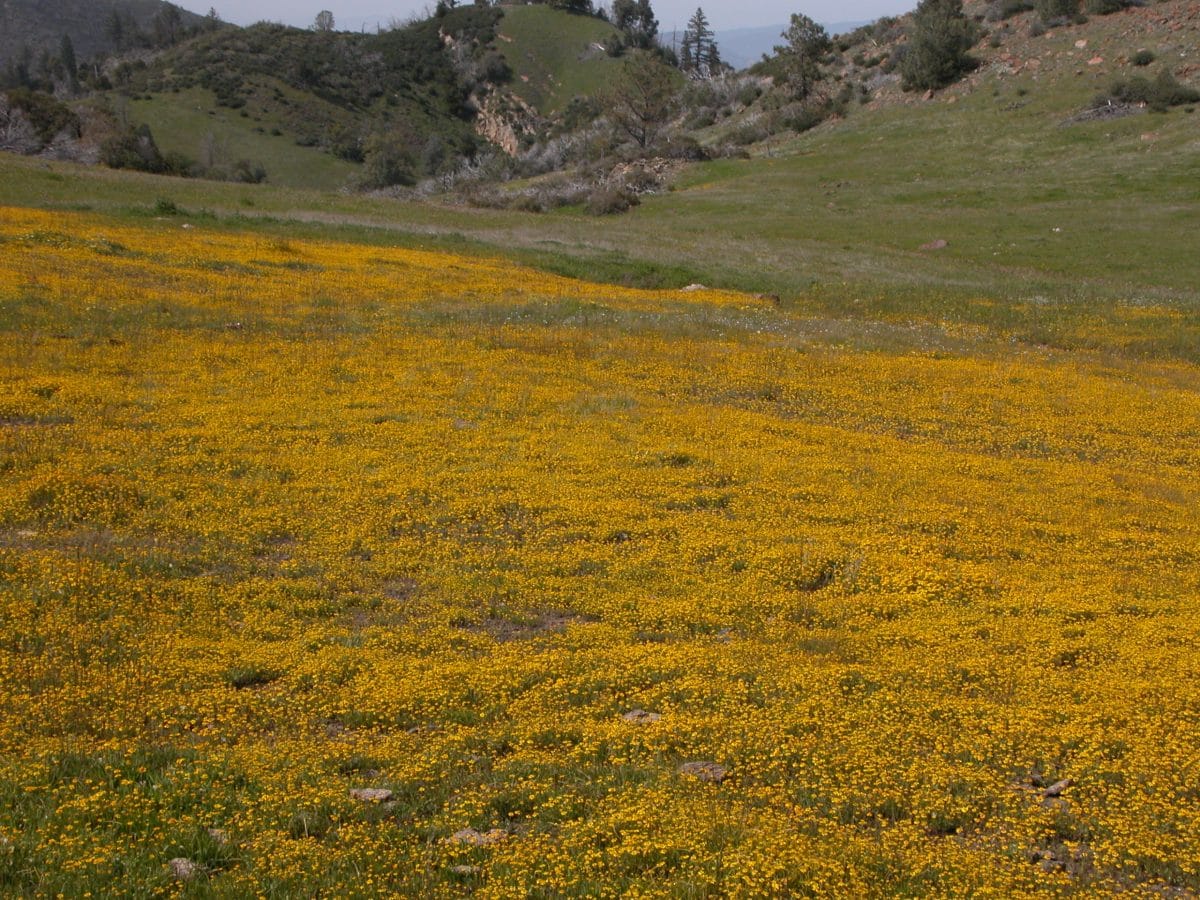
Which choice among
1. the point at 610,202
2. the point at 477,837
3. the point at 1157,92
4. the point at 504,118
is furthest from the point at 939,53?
the point at 504,118

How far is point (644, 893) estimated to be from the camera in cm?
586

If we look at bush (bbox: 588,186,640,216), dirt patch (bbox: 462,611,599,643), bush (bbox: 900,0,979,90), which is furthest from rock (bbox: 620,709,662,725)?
bush (bbox: 900,0,979,90)

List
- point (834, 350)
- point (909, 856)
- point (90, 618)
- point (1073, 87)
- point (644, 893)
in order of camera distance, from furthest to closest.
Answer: point (1073, 87), point (834, 350), point (90, 618), point (909, 856), point (644, 893)

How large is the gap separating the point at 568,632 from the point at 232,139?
4561 inches

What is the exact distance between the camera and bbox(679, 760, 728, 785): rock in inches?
292

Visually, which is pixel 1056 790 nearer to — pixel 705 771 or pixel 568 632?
A: pixel 705 771

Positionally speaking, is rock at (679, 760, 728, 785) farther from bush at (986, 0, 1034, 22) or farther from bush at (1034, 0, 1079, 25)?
bush at (986, 0, 1034, 22)

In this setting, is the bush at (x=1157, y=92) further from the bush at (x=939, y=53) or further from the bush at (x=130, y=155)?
the bush at (x=130, y=155)

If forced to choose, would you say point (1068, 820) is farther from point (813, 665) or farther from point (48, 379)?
point (48, 379)

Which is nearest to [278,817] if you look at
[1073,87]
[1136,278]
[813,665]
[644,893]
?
[644,893]

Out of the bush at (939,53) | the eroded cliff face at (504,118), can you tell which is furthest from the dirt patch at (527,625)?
the eroded cliff face at (504,118)

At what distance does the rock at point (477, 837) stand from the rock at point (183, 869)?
5.19ft

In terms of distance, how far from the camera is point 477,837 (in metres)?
6.46

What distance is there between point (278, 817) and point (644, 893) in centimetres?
256
